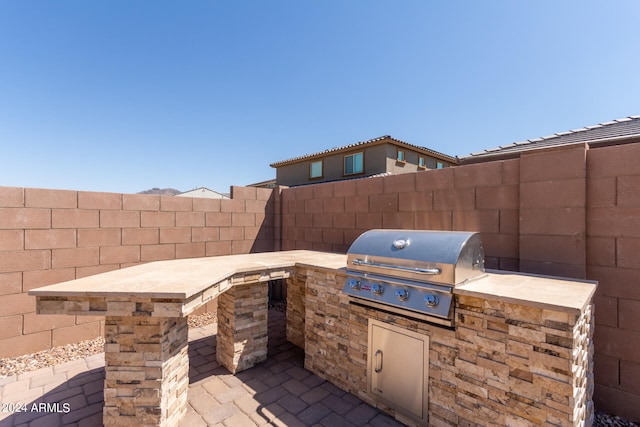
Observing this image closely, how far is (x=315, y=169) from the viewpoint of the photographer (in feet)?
50.0

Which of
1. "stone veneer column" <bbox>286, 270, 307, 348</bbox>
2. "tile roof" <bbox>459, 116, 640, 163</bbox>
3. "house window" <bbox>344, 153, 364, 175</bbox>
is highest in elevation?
"house window" <bbox>344, 153, 364, 175</bbox>

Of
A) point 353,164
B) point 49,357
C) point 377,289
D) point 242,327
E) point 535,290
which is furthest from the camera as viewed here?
point 353,164

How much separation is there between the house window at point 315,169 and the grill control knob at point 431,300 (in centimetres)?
1269

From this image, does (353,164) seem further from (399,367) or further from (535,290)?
(535,290)

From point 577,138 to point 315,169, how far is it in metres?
11.6

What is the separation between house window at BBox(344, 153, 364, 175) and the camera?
1316 centimetres

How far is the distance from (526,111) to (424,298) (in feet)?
21.6

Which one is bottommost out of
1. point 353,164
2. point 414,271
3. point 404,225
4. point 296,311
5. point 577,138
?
point 296,311

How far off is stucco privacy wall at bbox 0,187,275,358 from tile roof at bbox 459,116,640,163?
690cm

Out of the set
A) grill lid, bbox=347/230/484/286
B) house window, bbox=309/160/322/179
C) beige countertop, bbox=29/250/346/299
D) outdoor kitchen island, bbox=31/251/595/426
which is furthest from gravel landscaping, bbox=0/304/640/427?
house window, bbox=309/160/322/179

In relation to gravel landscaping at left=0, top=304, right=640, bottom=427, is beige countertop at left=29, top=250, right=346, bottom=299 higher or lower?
higher

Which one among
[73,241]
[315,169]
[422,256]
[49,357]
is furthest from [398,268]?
[315,169]

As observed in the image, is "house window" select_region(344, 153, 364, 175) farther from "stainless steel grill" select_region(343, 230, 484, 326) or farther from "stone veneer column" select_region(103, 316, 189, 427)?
"stone veneer column" select_region(103, 316, 189, 427)

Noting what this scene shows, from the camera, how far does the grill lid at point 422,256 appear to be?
2.60m
